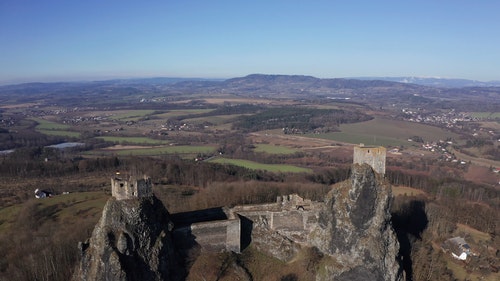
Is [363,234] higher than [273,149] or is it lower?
higher

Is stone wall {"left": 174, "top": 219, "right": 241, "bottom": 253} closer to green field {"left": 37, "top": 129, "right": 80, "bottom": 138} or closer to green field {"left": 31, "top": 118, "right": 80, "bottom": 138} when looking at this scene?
green field {"left": 37, "top": 129, "right": 80, "bottom": 138}

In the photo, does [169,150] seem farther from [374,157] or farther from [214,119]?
[374,157]

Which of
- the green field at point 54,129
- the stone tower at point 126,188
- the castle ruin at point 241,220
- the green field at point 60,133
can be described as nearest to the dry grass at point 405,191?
the castle ruin at point 241,220

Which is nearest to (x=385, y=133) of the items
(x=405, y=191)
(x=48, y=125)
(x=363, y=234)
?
(x=405, y=191)

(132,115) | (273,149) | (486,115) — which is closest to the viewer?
(273,149)

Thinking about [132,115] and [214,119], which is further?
[132,115]

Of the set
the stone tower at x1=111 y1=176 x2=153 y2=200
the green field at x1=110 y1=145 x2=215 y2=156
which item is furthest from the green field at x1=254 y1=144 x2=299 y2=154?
the stone tower at x1=111 y1=176 x2=153 y2=200
